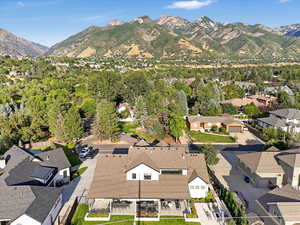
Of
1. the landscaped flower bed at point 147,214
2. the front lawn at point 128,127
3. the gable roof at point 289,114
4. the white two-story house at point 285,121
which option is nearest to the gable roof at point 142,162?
the landscaped flower bed at point 147,214

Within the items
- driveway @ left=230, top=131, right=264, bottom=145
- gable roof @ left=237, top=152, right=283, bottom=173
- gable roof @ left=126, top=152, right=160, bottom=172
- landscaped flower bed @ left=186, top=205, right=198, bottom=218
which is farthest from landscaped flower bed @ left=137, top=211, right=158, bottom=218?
driveway @ left=230, top=131, right=264, bottom=145

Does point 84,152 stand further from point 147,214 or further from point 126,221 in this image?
point 147,214

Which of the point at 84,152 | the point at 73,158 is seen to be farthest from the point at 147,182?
the point at 84,152

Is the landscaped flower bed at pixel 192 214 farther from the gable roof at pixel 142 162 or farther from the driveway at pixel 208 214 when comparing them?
the gable roof at pixel 142 162

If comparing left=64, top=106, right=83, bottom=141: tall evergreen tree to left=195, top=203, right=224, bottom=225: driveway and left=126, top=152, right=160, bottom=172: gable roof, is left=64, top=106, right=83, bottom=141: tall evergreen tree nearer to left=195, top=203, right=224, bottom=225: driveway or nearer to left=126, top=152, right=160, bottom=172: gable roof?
left=126, top=152, right=160, bottom=172: gable roof

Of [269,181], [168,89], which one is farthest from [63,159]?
[168,89]

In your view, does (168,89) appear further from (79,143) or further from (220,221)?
(220,221)
